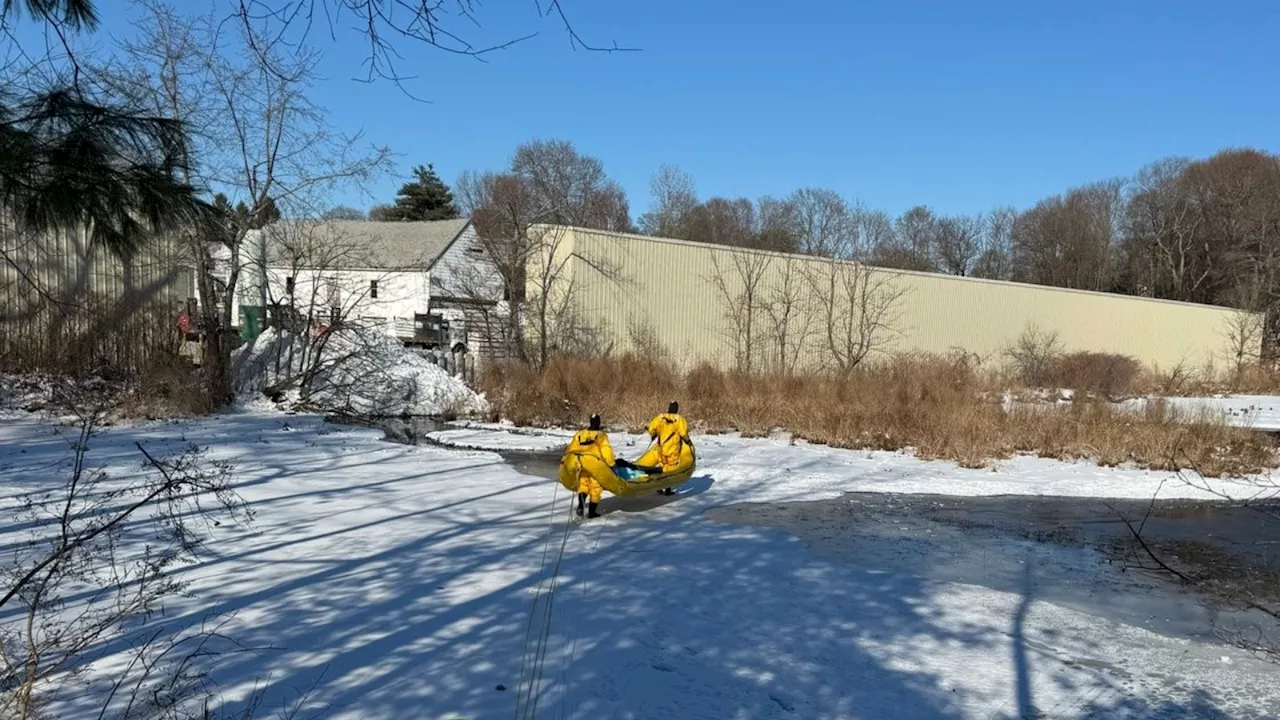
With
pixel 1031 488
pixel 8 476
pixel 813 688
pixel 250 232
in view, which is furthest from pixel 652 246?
pixel 813 688

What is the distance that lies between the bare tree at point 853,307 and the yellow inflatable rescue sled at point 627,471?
19039 mm

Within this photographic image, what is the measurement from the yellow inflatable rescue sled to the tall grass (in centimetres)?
659

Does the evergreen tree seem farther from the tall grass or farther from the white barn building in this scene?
the tall grass

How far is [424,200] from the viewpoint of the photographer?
61094mm

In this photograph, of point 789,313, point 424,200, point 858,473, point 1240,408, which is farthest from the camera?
point 424,200

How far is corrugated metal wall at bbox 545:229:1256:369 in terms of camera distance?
81.7ft

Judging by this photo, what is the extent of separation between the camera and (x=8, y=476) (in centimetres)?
914

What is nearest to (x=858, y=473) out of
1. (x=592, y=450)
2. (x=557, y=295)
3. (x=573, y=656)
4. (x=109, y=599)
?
(x=592, y=450)

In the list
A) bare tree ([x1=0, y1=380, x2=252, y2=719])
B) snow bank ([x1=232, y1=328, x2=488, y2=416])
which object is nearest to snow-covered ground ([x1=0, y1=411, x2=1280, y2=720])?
bare tree ([x1=0, y1=380, x2=252, y2=719])

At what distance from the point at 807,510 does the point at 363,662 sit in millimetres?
6583

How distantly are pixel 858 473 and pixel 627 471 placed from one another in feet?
16.5

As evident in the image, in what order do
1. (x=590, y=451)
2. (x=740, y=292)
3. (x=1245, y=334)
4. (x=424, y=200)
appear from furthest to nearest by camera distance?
(x=424, y=200) → (x=1245, y=334) → (x=740, y=292) → (x=590, y=451)

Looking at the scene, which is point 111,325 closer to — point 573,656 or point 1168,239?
point 573,656

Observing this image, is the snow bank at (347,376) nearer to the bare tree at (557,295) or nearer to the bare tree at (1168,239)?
the bare tree at (557,295)
